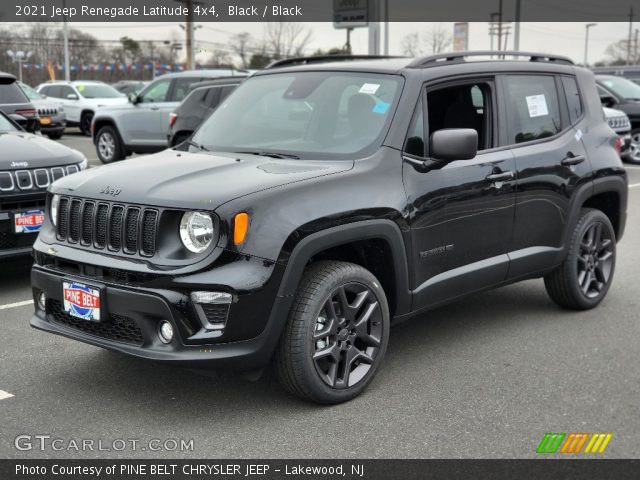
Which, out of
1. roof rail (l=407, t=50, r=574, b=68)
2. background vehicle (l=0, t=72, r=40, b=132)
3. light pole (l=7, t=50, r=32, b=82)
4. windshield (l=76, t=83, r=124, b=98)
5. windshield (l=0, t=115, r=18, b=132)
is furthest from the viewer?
light pole (l=7, t=50, r=32, b=82)

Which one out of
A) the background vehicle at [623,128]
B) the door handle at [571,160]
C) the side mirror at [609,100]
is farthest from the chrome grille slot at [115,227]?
the side mirror at [609,100]

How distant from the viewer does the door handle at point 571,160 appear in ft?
17.8

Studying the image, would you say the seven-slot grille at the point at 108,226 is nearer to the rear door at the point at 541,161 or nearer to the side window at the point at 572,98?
the rear door at the point at 541,161

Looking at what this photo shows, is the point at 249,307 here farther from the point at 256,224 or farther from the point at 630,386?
the point at 630,386

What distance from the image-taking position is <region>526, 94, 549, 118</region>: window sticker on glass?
17.6ft

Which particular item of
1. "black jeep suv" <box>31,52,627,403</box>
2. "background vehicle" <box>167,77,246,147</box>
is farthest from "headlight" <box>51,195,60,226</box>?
"background vehicle" <box>167,77,246,147</box>

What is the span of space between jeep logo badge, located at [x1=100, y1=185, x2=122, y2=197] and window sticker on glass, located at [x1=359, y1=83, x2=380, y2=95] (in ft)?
5.25

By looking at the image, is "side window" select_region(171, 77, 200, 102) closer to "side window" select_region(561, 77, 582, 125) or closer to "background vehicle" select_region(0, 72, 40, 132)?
"background vehicle" select_region(0, 72, 40, 132)

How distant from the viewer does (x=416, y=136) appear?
14.8 feet

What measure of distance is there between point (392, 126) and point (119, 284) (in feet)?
5.76

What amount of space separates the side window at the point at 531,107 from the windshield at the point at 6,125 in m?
4.68
